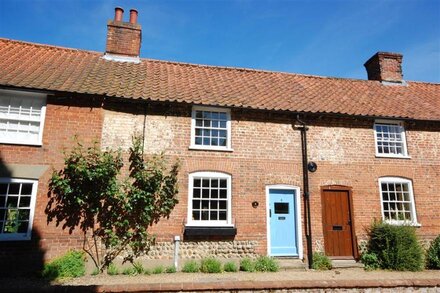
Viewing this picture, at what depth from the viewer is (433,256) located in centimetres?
1111

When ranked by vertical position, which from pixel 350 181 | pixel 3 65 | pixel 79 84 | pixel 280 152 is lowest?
pixel 350 181

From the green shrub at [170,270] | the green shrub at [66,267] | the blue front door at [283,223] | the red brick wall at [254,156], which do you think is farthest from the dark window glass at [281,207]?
the green shrub at [66,267]

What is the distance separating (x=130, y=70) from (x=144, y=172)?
5138mm

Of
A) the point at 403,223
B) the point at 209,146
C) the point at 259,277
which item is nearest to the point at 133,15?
the point at 209,146

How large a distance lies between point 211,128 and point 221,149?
905mm

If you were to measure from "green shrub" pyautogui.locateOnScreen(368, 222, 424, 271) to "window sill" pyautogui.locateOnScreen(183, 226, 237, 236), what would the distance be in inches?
205

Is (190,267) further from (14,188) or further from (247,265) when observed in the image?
(14,188)

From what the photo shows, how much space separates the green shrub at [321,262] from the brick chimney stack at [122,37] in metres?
11.1

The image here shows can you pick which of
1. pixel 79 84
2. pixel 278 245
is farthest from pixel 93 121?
pixel 278 245

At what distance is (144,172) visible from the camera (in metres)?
10.1

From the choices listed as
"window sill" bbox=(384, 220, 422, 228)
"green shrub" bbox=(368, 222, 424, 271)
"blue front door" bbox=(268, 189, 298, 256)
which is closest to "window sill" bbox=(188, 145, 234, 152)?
"blue front door" bbox=(268, 189, 298, 256)

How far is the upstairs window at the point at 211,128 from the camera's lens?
444 inches

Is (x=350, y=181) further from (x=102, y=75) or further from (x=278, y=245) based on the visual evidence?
(x=102, y=75)

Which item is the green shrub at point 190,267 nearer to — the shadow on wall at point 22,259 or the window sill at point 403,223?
the shadow on wall at point 22,259
